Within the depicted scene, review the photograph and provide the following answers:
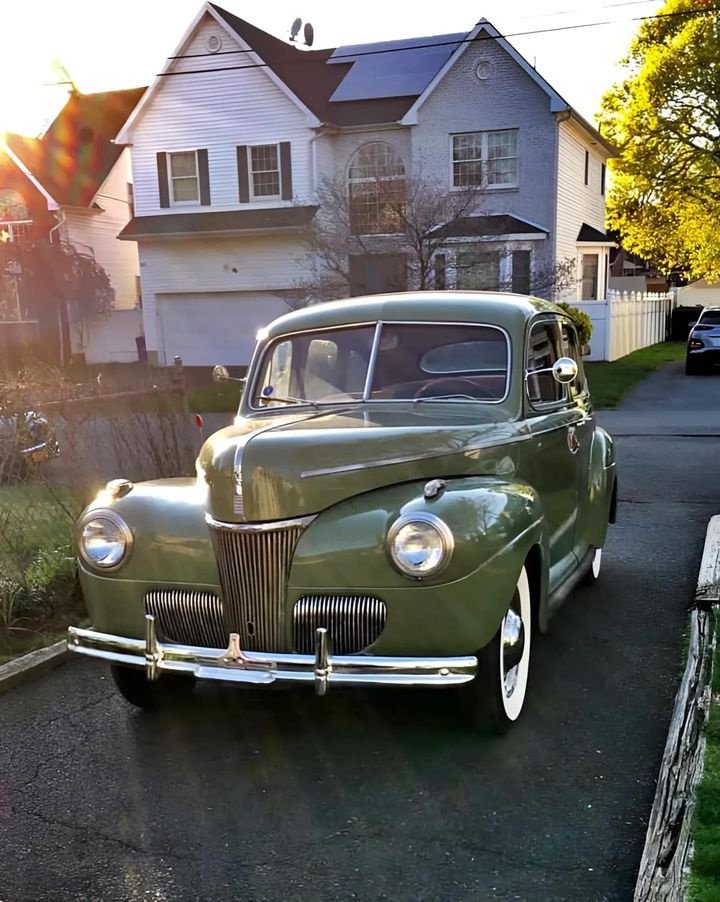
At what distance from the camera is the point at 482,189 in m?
21.2

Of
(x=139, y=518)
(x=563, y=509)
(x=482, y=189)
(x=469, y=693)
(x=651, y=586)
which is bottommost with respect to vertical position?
(x=651, y=586)

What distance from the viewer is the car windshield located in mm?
4406

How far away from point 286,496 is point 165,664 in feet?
2.82

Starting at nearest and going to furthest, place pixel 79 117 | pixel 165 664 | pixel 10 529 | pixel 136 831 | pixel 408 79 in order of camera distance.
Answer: pixel 136 831, pixel 165 664, pixel 10 529, pixel 408 79, pixel 79 117

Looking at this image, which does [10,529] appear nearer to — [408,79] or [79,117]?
[408,79]

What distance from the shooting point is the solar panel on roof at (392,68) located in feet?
76.4

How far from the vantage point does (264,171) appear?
77.0ft

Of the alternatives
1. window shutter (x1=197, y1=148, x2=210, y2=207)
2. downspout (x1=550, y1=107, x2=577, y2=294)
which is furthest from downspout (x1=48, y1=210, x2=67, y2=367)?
downspout (x1=550, y1=107, x2=577, y2=294)

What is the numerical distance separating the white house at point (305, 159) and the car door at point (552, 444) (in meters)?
14.9

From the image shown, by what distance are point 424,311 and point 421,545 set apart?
1.73 m

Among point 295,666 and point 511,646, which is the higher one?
point 295,666

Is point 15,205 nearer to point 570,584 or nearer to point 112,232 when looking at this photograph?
point 112,232

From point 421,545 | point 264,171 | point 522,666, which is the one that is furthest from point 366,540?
point 264,171

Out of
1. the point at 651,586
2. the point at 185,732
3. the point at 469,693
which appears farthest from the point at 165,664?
the point at 651,586
